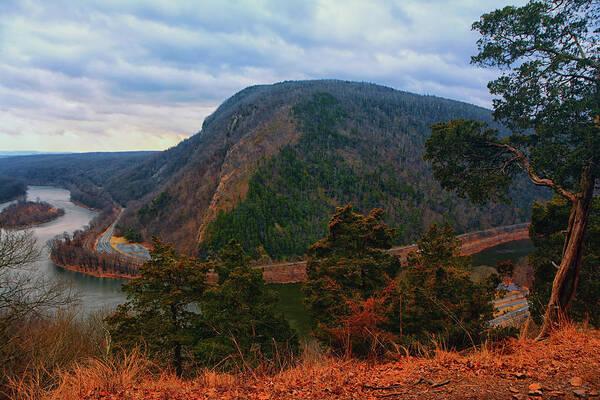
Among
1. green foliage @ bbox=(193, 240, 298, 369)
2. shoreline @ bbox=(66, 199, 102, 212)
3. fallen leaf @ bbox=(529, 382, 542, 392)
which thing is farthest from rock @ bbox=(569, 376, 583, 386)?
shoreline @ bbox=(66, 199, 102, 212)

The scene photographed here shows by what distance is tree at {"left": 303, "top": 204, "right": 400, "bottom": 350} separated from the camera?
456 inches

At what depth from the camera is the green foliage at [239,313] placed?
1023 centimetres

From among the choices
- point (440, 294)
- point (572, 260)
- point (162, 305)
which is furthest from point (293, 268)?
point (572, 260)

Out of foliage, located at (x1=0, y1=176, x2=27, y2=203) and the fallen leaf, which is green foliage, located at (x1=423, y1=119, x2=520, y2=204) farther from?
foliage, located at (x1=0, y1=176, x2=27, y2=203)

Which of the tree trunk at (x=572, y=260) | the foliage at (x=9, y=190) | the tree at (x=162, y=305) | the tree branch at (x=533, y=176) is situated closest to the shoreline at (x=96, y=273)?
the tree at (x=162, y=305)

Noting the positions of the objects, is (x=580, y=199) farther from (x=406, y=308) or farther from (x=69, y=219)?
(x=69, y=219)

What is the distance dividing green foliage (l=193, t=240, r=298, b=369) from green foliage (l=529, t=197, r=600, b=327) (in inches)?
299

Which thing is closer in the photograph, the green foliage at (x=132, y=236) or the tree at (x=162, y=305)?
the tree at (x=162, y=305)

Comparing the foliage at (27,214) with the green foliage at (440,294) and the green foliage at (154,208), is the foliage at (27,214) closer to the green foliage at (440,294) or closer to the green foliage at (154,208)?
the green foliage at (154,208)

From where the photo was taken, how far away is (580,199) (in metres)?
6.01

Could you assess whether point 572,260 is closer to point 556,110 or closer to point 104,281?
point 556,110

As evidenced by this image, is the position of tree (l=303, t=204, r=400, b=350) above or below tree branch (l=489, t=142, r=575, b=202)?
below

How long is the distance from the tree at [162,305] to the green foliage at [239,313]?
620 millimetres

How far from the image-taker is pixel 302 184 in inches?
3147
